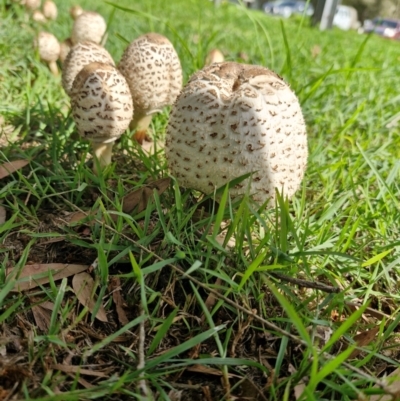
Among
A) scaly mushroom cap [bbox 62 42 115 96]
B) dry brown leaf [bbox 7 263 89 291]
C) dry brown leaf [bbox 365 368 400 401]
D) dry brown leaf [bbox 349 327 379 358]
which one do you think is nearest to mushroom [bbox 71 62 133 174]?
scaly mushroom cap [bbox 62 42 115 96]

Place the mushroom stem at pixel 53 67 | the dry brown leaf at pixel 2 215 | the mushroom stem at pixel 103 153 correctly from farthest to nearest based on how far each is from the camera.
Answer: the mushroom stem at pixel 53 67
the mushroom stem at pixel 103 153
the dry brown leaf at pixel 2 215

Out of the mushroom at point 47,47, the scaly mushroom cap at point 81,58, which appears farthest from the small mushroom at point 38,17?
the scaly mushroom cap at point 81,58

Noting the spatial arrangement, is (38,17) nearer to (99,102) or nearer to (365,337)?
(99,102)

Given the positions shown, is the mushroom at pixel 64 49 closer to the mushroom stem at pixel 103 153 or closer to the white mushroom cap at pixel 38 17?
the white mushroom cap at pixel 38 17

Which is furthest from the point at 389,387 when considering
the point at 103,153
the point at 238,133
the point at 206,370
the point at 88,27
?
the point at 88,27

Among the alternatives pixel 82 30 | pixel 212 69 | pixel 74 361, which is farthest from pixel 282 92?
pixel 82 30
